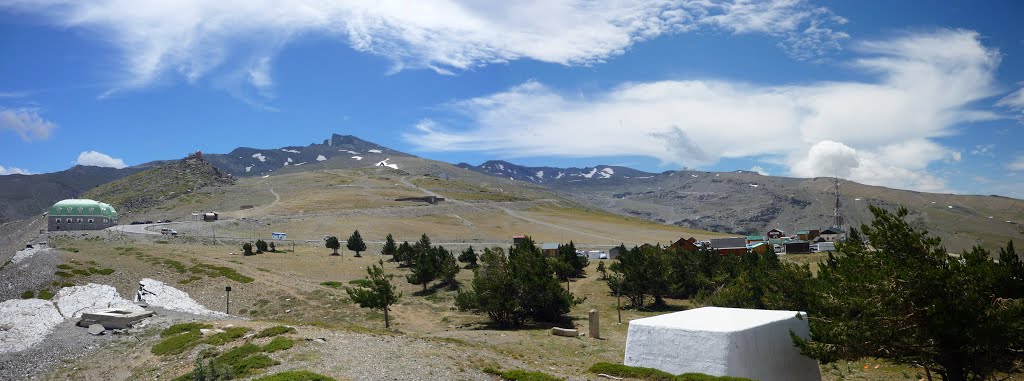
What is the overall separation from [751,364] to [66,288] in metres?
43.1

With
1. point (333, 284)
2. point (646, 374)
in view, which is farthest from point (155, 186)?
point (646, 374)

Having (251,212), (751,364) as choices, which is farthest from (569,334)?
(251,212)

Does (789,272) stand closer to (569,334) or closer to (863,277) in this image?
(569,334)

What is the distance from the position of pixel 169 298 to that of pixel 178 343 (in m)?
19.0

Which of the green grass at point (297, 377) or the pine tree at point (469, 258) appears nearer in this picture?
the green grass at point (297, 377)

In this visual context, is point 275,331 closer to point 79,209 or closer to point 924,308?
point 924,308

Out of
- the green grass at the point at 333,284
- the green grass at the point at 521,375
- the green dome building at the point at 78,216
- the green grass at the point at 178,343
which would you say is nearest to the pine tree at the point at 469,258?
the green grass at the point at 333,284

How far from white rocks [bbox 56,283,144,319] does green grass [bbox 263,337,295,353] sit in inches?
713

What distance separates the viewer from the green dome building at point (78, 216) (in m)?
99.3

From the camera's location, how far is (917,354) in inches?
648

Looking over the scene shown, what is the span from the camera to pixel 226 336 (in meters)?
23.7

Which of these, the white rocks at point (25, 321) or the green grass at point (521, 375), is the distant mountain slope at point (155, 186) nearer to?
the white rocks at point (25, 321)

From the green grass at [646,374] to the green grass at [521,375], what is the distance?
233cm

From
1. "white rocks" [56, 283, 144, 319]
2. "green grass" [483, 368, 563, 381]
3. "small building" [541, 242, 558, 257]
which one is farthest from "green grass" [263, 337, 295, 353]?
"small building" [541, 242, 558, 257]
